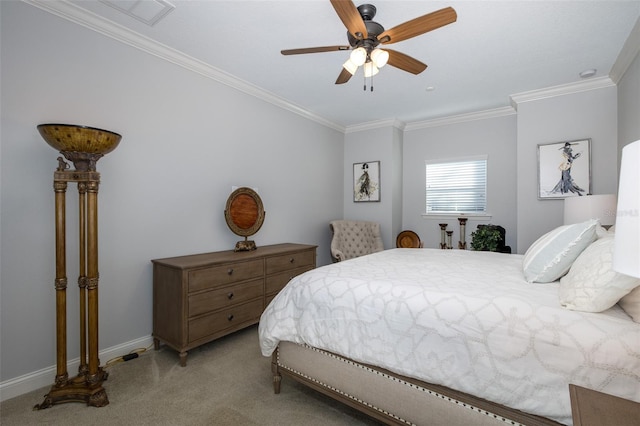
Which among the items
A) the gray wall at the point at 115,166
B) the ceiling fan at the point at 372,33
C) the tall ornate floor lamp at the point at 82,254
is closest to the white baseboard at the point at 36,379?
the gray wall at the point at 115,166

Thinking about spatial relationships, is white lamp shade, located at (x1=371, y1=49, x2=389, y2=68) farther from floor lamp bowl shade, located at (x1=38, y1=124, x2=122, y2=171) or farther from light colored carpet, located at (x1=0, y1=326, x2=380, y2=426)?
light colored carpet, located at (x1=0, y1=326, x2=380, y2=426)

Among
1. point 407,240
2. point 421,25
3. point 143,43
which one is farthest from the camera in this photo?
point 407,240

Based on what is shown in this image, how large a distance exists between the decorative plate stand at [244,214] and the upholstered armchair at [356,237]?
1.56 metres

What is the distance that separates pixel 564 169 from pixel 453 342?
3424mm

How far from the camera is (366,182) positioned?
514 centimetres

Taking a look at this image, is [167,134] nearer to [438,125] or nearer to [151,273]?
[151,273]

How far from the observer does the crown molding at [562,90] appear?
335 cm

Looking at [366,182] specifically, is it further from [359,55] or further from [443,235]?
[359,55]

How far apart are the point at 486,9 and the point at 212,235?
3.13m

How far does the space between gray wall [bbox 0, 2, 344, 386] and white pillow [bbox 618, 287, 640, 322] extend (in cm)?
314

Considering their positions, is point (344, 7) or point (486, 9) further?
point (486, 9)

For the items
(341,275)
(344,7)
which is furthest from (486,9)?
(341,275)

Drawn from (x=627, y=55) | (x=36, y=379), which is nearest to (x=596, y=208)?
(x=627, y=55)

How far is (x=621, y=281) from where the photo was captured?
3.91ft
